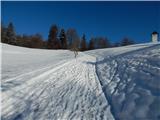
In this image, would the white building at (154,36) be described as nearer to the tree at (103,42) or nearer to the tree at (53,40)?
the tree at (53,40)

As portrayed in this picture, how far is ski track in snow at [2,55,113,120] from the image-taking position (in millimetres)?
4949

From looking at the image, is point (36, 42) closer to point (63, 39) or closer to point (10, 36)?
point (63, 39)

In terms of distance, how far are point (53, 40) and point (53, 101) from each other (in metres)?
57.4

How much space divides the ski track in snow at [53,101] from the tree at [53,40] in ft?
177

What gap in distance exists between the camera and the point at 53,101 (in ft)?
19.5

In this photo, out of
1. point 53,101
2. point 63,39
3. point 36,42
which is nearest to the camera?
point 53,101

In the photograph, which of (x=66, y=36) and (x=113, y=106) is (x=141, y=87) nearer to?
(x=113, y=106)

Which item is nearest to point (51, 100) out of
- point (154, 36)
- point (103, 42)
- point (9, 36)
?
point (154, 36)

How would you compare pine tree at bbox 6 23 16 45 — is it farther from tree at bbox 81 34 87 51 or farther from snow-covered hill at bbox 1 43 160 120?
snow-covered hill at bbox 1 43 160 120

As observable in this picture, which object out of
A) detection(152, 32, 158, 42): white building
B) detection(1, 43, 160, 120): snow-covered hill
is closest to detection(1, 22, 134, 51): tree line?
detection(152, 32, 158, 42): white building

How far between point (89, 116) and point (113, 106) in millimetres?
1024

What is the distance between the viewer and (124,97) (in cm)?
631

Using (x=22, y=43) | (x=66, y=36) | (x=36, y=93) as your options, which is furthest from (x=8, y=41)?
(x=36, y=93)

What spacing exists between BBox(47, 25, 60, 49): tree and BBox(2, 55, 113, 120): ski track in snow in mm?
53939
